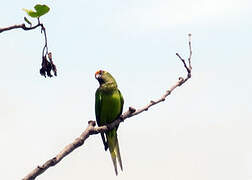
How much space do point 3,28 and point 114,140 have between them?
670cm

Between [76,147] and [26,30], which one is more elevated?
[26,30]

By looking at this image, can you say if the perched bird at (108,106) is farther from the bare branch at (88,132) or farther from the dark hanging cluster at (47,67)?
the dark hanging cluster at (47,67)

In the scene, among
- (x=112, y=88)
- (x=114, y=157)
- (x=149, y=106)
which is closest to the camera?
(x=149, y=106)

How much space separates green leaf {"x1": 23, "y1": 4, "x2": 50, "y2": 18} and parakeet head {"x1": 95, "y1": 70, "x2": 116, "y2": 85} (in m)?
7.92

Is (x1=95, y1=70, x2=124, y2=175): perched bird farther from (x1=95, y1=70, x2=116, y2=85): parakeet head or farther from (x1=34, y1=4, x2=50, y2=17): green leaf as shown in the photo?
(x1=34, y1=4, x2=50, y2=17): green leaf

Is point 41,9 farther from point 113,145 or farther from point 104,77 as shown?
point 104,77

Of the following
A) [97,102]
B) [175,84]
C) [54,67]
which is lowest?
[97,102]

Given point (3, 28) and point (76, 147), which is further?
point (76, 147)

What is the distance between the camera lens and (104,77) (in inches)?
474

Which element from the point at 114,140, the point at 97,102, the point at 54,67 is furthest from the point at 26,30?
the point at 97,102

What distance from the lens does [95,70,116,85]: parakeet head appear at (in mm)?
11864

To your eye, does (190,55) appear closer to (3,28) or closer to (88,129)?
(88,129)

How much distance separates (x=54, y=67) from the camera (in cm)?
427

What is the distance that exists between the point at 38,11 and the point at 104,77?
8207mm
